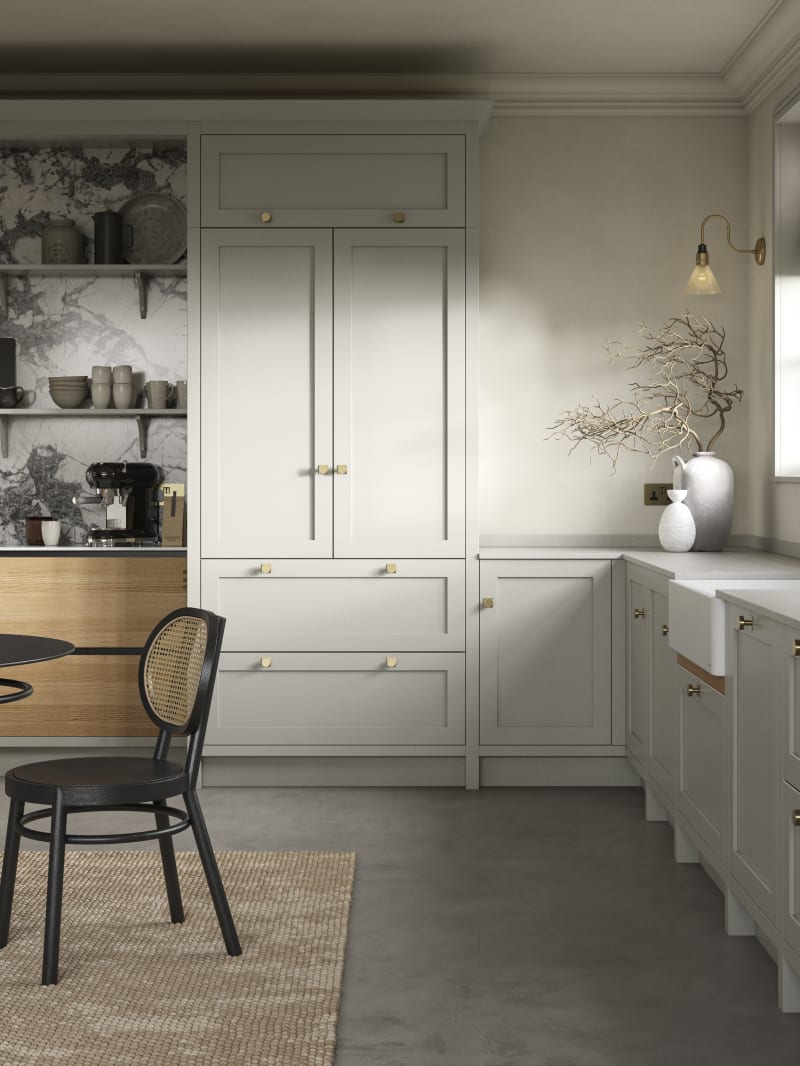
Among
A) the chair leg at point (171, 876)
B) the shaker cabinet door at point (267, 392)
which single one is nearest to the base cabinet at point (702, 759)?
the chair leg at point (171, 876)

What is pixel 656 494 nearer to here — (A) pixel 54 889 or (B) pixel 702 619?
(B) pixel 702 619

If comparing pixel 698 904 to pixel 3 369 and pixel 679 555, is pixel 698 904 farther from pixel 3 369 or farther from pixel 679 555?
pixel 3 369

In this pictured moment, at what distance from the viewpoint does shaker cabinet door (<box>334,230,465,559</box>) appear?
13.0 ft

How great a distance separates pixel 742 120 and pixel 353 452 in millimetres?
2099

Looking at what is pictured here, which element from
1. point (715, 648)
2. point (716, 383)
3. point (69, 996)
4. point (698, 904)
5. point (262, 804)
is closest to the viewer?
point (69, 996)

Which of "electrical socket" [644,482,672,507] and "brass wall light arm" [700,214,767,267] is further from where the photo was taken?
"electrical socket" [644,482,672,507]

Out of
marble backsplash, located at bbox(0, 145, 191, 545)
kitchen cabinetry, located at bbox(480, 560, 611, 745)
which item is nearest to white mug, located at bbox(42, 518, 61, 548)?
marble backsplash, located at bbox(0, 145, 191, 545)

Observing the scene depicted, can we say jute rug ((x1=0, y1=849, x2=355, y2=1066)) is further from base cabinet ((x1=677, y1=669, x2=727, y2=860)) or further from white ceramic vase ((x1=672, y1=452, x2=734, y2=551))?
white ceramic vase ((x1=672, y1=452, x2=734, y2=551))

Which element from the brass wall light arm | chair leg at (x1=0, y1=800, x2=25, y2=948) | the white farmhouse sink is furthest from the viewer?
the brass wall light arm

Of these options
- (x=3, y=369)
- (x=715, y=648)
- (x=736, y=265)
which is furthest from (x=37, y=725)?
(x=736, y=265)

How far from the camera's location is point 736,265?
173 inches

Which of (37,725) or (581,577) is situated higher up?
(581,577)

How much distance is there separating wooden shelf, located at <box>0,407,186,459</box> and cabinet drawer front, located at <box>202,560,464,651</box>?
699mm

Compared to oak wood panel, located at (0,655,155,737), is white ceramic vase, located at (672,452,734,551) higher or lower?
higher
